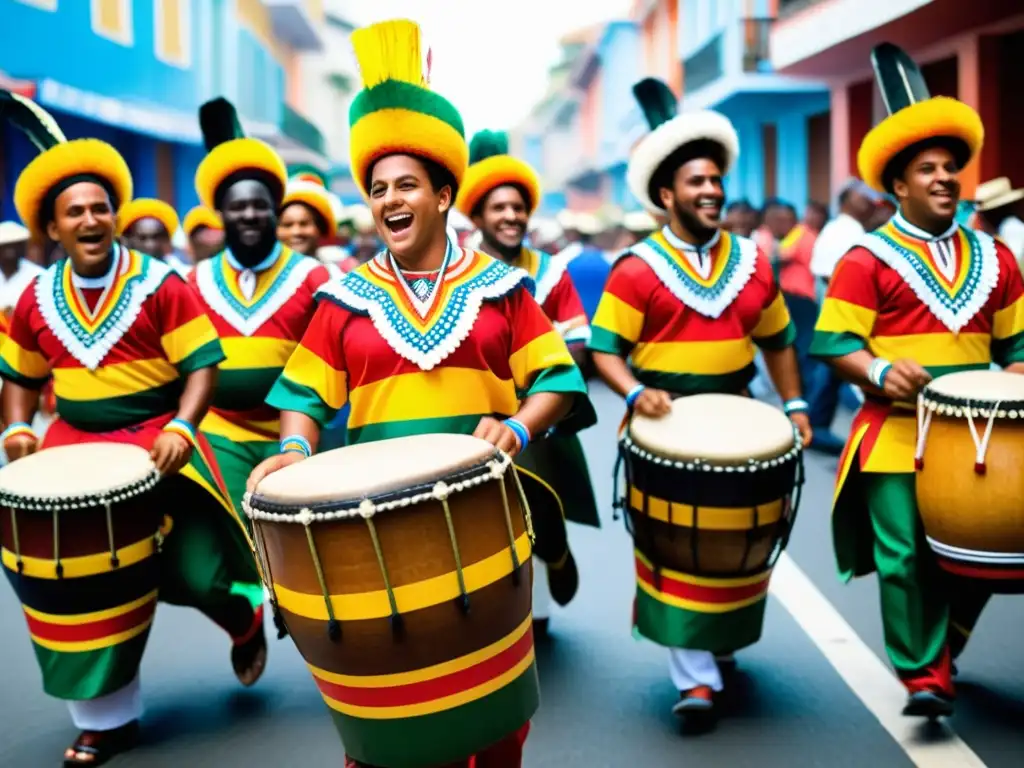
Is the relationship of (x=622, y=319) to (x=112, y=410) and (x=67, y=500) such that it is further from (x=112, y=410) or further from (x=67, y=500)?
(x=67, y=500)

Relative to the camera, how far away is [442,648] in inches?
110

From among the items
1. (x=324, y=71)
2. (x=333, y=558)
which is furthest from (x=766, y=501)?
(x=324, y=71)

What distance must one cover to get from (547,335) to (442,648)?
117 cm

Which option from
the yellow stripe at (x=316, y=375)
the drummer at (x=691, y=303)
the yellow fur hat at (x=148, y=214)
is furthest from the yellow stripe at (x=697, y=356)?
the yellow fur hat at (x=148, y=214)

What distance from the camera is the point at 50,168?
14.9 feet

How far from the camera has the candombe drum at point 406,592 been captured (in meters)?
2.75

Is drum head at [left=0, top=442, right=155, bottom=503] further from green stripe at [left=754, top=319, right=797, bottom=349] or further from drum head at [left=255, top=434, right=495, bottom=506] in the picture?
green stripe at [left=754, top=319, right=797, bottom=349]

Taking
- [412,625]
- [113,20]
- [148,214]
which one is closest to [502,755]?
[412,625]

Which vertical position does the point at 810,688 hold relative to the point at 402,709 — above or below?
below

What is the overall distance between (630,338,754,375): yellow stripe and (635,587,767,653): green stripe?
2.92 ft

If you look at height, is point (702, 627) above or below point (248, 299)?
below

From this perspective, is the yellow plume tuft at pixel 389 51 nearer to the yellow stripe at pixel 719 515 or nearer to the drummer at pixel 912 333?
the yellow stripe at pixel 719 515

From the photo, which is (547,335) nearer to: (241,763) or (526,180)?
(241,763)

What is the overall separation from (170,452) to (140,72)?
1946 cm
